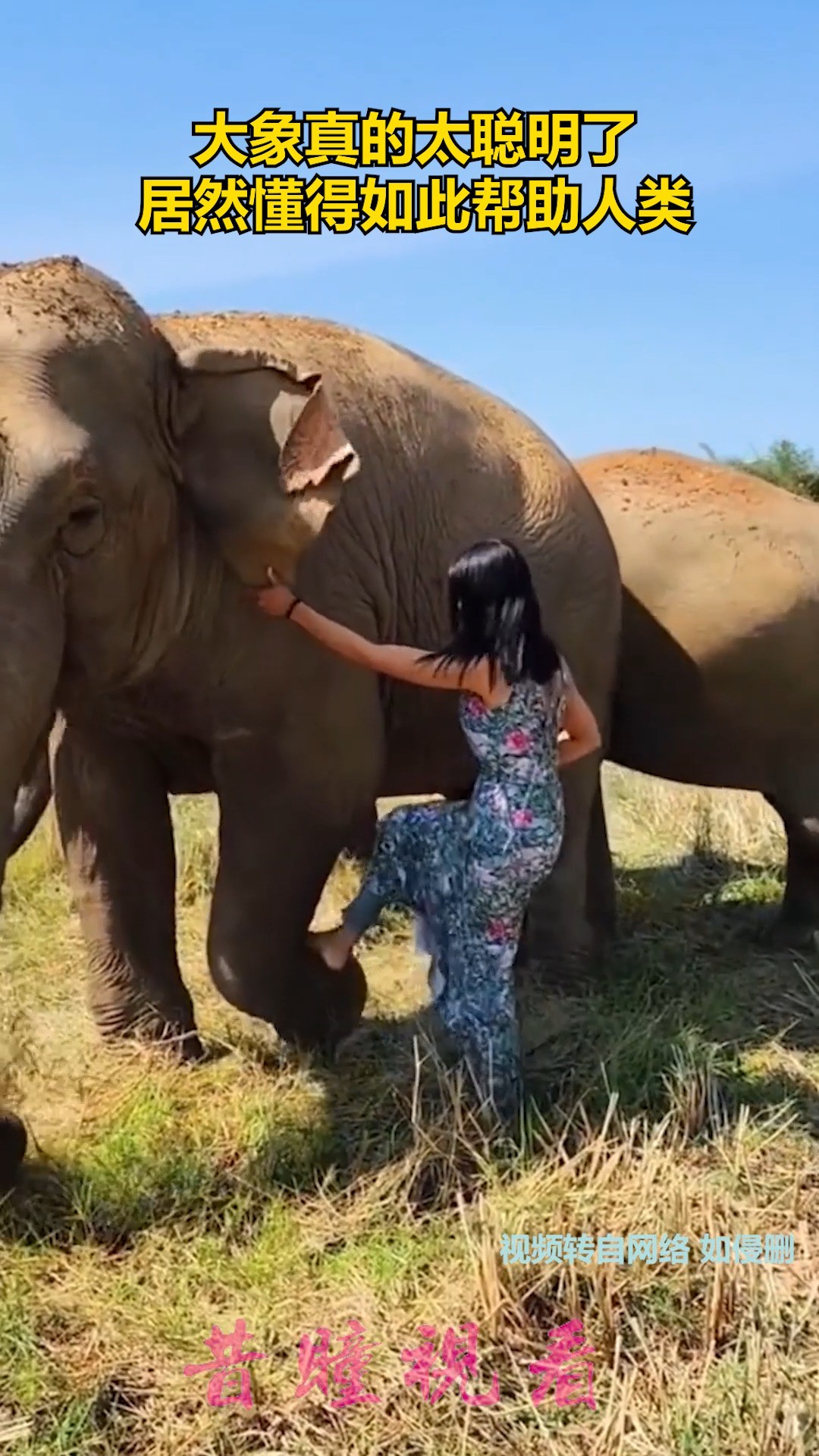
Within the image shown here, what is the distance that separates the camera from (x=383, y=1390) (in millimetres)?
3223

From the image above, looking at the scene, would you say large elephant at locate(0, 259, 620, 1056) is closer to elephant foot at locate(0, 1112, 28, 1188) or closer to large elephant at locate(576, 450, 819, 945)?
large elephant at locate(576, 450, 819, 945)

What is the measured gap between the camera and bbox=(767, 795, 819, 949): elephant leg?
6.21m

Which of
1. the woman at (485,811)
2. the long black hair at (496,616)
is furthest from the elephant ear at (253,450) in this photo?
the long black hair at (496,616)

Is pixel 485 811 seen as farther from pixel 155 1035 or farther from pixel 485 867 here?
pixel 155 1035

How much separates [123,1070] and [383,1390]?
1898mm

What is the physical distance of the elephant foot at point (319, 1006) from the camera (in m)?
4.72

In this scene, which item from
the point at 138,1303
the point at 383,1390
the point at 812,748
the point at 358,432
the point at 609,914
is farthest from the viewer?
the point at 609,914

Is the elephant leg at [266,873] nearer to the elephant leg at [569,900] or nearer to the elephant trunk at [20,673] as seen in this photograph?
the elephant trunk at [20,673]

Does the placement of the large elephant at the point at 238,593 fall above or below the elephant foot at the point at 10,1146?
above

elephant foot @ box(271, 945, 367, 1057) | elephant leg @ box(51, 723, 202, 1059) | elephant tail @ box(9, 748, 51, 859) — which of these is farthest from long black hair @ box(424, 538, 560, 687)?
elephant tail @ box(9, 748, 51, 859)

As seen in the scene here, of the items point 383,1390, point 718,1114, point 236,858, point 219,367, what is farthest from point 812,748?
point 383,1390

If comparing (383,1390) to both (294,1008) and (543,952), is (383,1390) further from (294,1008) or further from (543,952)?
(543,952)

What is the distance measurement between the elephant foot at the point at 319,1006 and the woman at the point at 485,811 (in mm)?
240

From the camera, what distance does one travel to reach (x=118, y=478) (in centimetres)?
376
